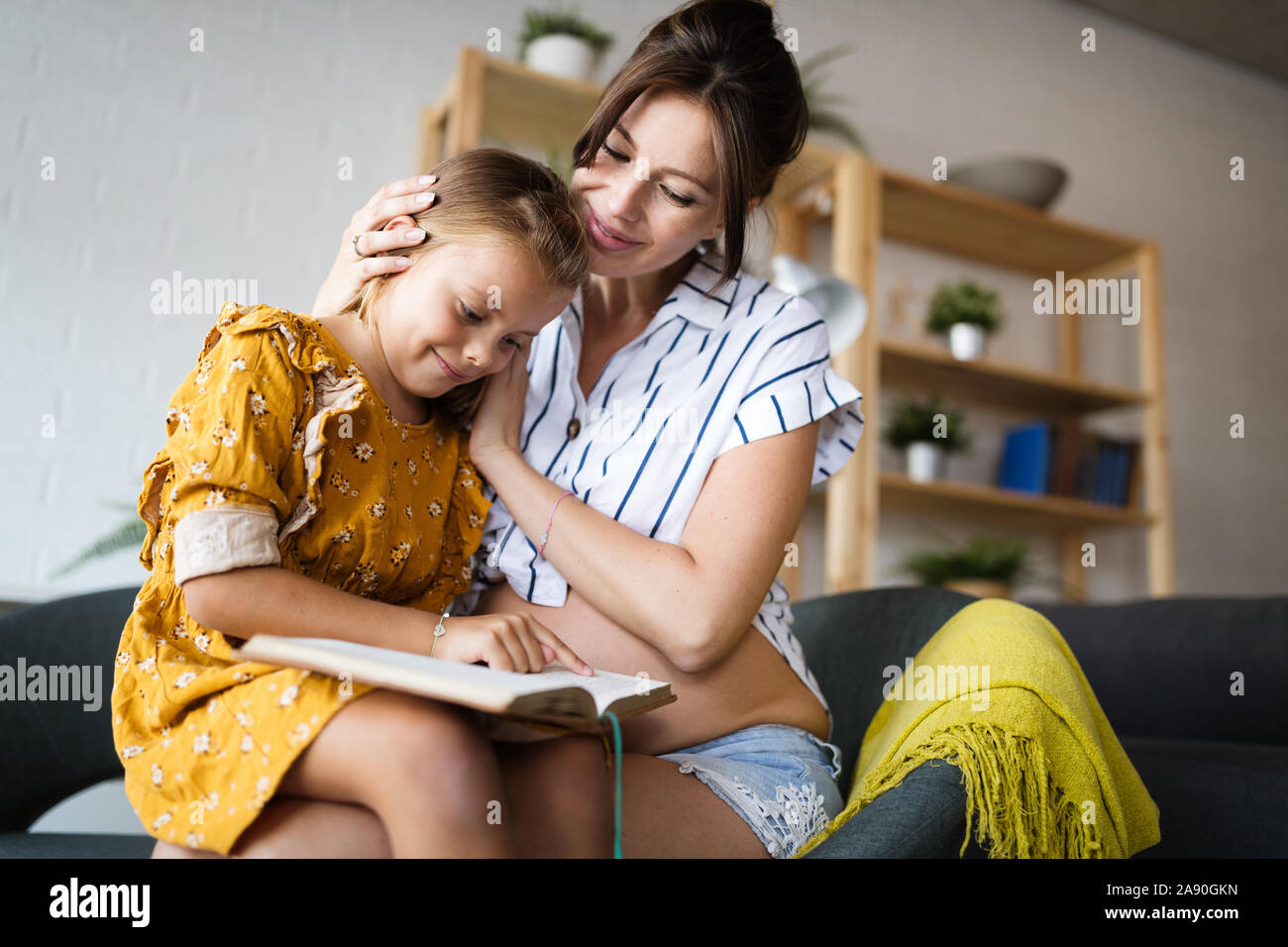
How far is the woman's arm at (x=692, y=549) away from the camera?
107 cm

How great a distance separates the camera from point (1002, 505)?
11.8 ft

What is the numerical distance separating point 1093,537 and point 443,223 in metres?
3.76

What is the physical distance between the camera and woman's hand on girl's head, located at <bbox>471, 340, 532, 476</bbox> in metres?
1.17

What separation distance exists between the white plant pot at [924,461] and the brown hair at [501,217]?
8.37ft

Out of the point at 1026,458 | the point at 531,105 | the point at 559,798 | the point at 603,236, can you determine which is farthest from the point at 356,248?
the point at 1026,458

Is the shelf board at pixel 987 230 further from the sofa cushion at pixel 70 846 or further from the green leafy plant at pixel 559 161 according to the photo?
the sofa cushion at pixel 70 846

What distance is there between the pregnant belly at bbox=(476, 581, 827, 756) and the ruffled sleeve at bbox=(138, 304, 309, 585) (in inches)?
14.8

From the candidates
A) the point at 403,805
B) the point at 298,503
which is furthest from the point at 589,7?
the point at 403,805

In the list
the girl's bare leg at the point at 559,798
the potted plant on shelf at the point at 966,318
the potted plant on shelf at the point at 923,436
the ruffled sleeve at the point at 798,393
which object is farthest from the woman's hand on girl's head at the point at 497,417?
the potted plant on shelf at the point at 966,318

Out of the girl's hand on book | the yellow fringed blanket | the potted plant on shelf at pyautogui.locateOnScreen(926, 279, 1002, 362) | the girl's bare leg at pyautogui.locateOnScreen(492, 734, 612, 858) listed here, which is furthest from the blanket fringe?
the potted plant on shelf at pyautogui.locateOnScreen(926, 279, 1002, 362)

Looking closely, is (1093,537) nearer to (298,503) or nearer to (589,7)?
(589,7)

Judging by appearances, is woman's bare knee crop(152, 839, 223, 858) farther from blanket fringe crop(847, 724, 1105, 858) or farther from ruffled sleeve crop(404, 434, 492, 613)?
blanket fringe crop(847, 724, 1105, 858)

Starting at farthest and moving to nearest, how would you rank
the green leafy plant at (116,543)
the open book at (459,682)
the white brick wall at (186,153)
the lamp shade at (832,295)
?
the white brick wall at (186,153) < the green leafy plant at (116,543) < the lamp shade at (832,295) < the open book at (459,682)

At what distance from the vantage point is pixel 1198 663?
1.94 m
